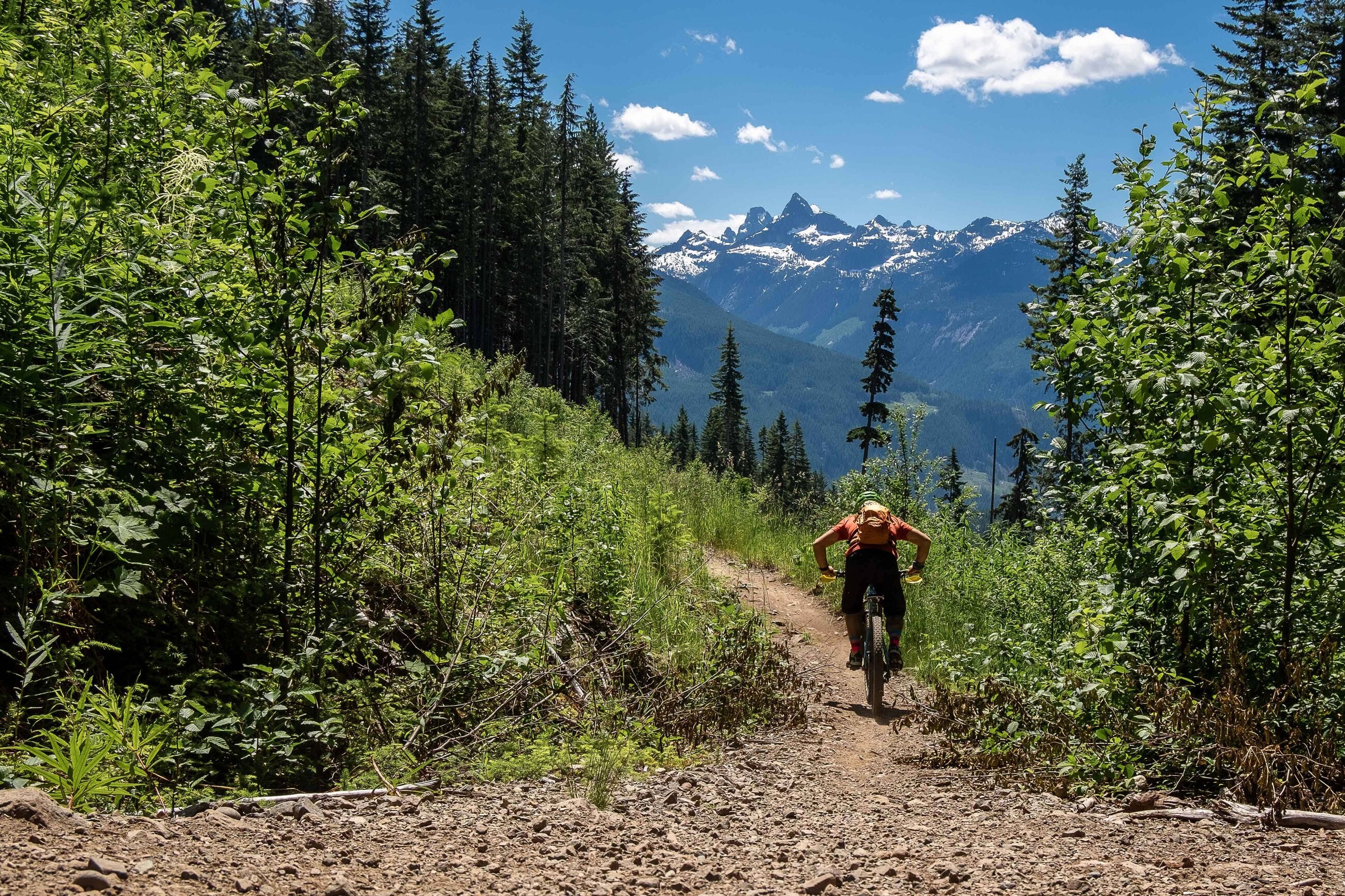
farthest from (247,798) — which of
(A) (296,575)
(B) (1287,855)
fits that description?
(B) (1287,855)

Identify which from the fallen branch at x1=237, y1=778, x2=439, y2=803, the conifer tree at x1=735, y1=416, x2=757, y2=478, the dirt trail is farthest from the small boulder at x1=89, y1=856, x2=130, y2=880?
the conifer tree at x1=735, y1=416, x2=757, y2=478

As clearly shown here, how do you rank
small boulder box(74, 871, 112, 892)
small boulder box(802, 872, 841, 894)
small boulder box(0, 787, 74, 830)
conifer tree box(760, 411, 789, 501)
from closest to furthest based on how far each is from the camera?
small boulder box(74, 871, 112, 892), small boulder box(0, 787, 74, 830), small boulder box(802, 872, 841, 894), conifer tree box(760, 411, 789, 501)

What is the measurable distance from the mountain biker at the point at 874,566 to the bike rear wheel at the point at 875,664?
0.16 metres

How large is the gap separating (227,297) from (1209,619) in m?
5.63

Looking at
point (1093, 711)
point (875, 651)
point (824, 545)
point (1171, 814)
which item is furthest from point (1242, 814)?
point (824, 545)

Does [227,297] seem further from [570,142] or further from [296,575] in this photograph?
[570,142]

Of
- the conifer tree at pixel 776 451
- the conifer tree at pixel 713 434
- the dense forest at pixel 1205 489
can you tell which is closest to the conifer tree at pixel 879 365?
the conifer tree at pixel 713 434

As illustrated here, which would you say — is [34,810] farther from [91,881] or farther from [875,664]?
[875,664]

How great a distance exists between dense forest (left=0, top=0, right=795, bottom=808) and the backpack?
8.23ft

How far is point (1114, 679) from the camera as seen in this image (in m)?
4.31

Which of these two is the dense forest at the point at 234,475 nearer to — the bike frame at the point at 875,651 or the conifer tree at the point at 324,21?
the bike frame at the point at 875,651

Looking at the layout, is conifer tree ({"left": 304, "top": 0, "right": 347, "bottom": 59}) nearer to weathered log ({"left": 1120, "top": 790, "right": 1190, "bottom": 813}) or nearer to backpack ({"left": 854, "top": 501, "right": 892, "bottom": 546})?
backpack ({"left": 854, "top": 501, "right": 892, "bottom": 546})

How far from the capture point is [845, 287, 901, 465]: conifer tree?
43094 mm

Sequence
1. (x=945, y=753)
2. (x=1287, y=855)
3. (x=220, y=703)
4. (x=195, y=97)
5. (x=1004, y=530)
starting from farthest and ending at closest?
1. (x=1004, y=530)
2. (x=945, y=753)
3. (x=195, y=97)
4. (x=220, y=703)
5. (x=1287, y=855)
